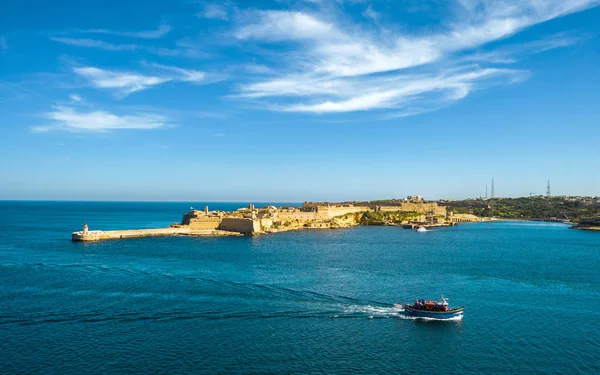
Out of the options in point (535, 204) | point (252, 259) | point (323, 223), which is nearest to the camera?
point (252, 259)

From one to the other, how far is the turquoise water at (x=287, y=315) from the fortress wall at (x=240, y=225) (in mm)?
19995

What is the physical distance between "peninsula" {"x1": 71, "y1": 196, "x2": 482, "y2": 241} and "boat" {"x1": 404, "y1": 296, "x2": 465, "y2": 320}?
1328 inches

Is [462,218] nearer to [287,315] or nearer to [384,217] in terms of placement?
[384,217]

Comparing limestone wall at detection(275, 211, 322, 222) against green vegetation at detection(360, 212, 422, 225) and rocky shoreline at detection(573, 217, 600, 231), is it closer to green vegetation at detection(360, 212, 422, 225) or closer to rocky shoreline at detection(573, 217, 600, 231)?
green vegetation at detection(360, 212, 422, 225)

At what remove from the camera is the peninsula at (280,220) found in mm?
49062

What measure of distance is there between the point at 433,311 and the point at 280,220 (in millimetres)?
44957

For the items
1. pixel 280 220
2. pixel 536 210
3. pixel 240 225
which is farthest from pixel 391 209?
pixel 240 225

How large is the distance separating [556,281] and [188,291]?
63.4ft

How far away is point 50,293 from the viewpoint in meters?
20.9

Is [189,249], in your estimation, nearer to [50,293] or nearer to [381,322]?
[50,293]

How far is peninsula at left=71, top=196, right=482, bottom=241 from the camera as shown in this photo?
49062mm

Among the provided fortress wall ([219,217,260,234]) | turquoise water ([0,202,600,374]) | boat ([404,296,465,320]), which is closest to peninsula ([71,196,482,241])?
fortress wall ([219,217,260,234])

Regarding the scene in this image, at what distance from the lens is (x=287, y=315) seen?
59.8ft

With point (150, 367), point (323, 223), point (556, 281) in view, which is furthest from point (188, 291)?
point (323, 223)
